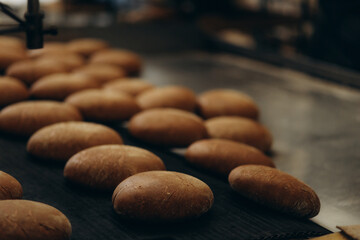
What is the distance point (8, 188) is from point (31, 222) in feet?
0.77

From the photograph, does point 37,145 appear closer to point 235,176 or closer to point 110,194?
point 110,194

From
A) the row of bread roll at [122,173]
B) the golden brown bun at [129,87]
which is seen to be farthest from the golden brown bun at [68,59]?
the row of bread roll at [122,173]

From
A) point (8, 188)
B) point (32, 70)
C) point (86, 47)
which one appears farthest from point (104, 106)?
point (86, 47)

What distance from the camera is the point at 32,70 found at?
2.69 meters

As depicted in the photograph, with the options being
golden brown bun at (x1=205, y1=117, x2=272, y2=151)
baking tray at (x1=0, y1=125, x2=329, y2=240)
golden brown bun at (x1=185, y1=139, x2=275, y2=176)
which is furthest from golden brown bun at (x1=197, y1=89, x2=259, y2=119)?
baking tray at (x1=0, y1=125, x2=329, y2=240)

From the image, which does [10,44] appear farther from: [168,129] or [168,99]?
[168,129]

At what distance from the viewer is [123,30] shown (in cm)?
391

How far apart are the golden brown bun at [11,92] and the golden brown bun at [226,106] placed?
0.84m

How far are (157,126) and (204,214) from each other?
25.7 inches

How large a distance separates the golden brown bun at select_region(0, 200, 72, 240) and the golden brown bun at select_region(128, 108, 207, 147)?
779 mm

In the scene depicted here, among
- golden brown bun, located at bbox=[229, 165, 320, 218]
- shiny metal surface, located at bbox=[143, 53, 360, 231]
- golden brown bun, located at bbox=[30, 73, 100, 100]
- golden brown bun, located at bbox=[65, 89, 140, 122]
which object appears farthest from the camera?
golden brown bun, located at bbox=[30, 73, 100, 100]

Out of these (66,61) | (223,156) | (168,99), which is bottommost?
(223,156)

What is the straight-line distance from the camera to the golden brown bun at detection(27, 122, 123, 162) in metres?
1.77

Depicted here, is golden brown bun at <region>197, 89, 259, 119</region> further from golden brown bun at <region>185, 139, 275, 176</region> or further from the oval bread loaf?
the oval bread loaf
